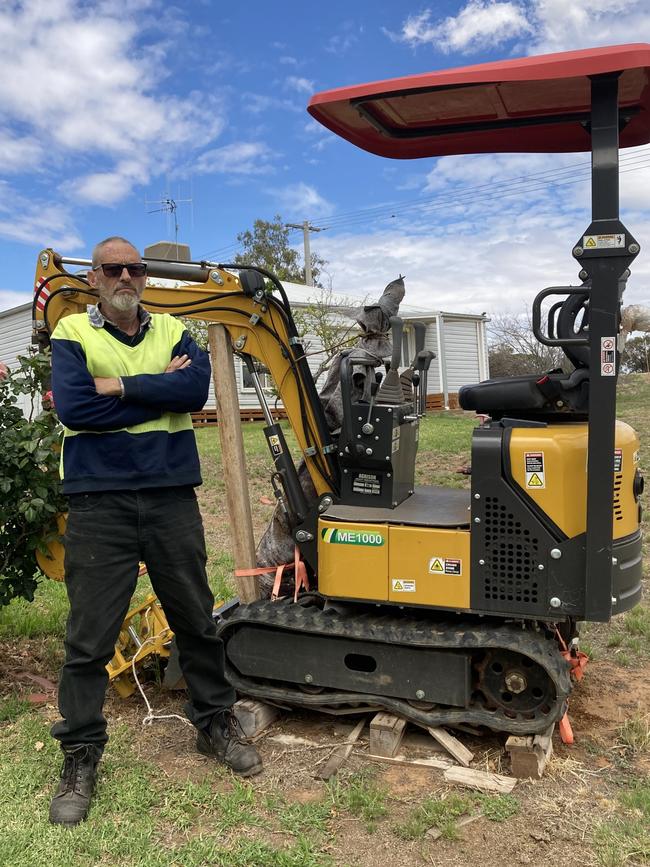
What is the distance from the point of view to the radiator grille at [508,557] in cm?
368

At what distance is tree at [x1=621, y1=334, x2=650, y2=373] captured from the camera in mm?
32406

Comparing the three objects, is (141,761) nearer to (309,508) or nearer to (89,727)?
(89,727)

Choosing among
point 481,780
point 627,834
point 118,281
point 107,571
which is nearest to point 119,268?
point 118,281

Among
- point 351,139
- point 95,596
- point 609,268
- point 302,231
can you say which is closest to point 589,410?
point 609,268

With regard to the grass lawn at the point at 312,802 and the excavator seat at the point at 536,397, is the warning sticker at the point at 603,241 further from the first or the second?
the grass lawn at the point at 312,802

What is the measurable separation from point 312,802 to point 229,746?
0.55 meters

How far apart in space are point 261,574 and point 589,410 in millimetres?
2090

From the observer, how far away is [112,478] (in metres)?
3.55

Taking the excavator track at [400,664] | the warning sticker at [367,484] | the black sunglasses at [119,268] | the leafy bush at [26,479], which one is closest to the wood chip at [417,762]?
the excavator track at [400,664]

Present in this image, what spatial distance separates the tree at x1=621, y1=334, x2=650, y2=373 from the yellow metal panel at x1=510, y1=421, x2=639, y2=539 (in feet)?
98.8

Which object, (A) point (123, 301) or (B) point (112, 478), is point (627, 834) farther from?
(A) point (123, 301)

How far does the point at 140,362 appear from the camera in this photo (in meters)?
3.68

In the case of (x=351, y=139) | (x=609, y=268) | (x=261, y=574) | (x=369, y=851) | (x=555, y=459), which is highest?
(x=351, y=139)

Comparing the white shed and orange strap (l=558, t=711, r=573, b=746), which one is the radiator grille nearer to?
orange strap (l=558, t=711, r=573, b=746)
